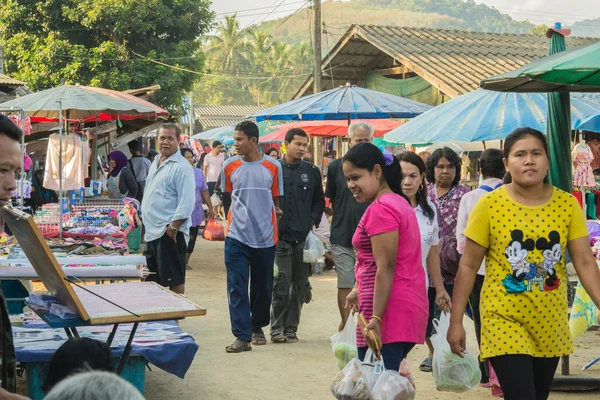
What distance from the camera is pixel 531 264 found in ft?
14.6

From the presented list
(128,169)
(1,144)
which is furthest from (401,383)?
(128,169)

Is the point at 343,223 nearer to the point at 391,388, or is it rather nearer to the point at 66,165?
the point at 391,388

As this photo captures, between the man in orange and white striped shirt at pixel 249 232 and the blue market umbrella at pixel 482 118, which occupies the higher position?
the blue market umbrella at pixel 482 118

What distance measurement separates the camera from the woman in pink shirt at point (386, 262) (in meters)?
4.98

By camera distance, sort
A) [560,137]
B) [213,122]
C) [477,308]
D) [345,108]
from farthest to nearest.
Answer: [213,122] < [345,108] < [477,308] < [560,137]

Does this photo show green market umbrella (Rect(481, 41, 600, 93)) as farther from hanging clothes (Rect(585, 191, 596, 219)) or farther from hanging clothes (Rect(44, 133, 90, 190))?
hanging clothes (Rect(585, 191, 596, 219))

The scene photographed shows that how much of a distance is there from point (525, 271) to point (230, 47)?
86.7 m

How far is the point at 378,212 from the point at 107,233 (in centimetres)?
644

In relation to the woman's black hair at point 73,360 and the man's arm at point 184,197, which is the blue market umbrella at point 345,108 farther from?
the woman's black hair at point 73,360

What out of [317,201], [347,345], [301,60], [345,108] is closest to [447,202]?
[347,345]

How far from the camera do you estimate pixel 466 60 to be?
2178 centimetres

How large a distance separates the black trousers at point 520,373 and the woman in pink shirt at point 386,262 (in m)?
0.68

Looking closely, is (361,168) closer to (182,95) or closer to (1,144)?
(1,144)

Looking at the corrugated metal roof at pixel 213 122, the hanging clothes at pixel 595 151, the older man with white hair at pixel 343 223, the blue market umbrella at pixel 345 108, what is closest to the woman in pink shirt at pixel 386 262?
the older man with white hair at pixel 343 223
